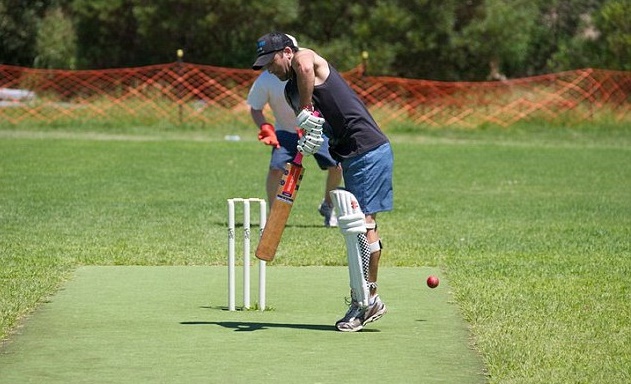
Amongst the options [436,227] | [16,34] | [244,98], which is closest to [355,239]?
[436,227]

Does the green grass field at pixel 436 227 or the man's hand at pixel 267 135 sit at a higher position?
the man's hand at pixel 267 135

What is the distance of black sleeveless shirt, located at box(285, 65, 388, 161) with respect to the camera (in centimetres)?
873

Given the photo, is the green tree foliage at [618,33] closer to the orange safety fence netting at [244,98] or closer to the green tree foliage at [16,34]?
the orange safety fence netting at [244,98]

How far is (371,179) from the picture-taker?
347 inches

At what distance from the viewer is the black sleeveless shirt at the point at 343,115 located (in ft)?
28.7

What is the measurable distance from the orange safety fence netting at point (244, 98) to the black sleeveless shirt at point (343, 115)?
83.7 feet

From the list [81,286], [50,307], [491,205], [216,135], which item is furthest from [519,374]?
[216,135]

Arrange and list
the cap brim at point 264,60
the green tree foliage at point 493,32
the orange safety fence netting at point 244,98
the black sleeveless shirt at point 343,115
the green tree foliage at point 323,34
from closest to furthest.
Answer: the cap brim at point 264,60 → the black sleeveless shirt at point 343,115 → the orange safety fence netting at point 244,98 → the green tree foliage at point 323,34 → the green tree foliage at point 493,32

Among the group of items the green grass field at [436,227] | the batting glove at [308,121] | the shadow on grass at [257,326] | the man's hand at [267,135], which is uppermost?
the batting glove at [308,121]

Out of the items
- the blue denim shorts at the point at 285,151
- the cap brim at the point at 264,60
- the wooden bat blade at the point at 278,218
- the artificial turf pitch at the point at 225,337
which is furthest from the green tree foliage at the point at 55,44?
the cap brim at the point at 264,60

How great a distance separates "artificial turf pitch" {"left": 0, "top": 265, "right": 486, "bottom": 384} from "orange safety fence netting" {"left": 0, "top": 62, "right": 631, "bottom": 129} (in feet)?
78.0

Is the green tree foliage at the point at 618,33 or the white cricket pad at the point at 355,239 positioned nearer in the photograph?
the white cricket pad at the point at 355,239

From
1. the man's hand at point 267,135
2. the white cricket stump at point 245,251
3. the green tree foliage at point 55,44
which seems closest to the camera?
the white cricket stump at point 245,251

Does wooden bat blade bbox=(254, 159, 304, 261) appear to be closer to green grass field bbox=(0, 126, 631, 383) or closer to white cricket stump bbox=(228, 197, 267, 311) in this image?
white cricket stump bbox=(228, 197, 267, 311)
